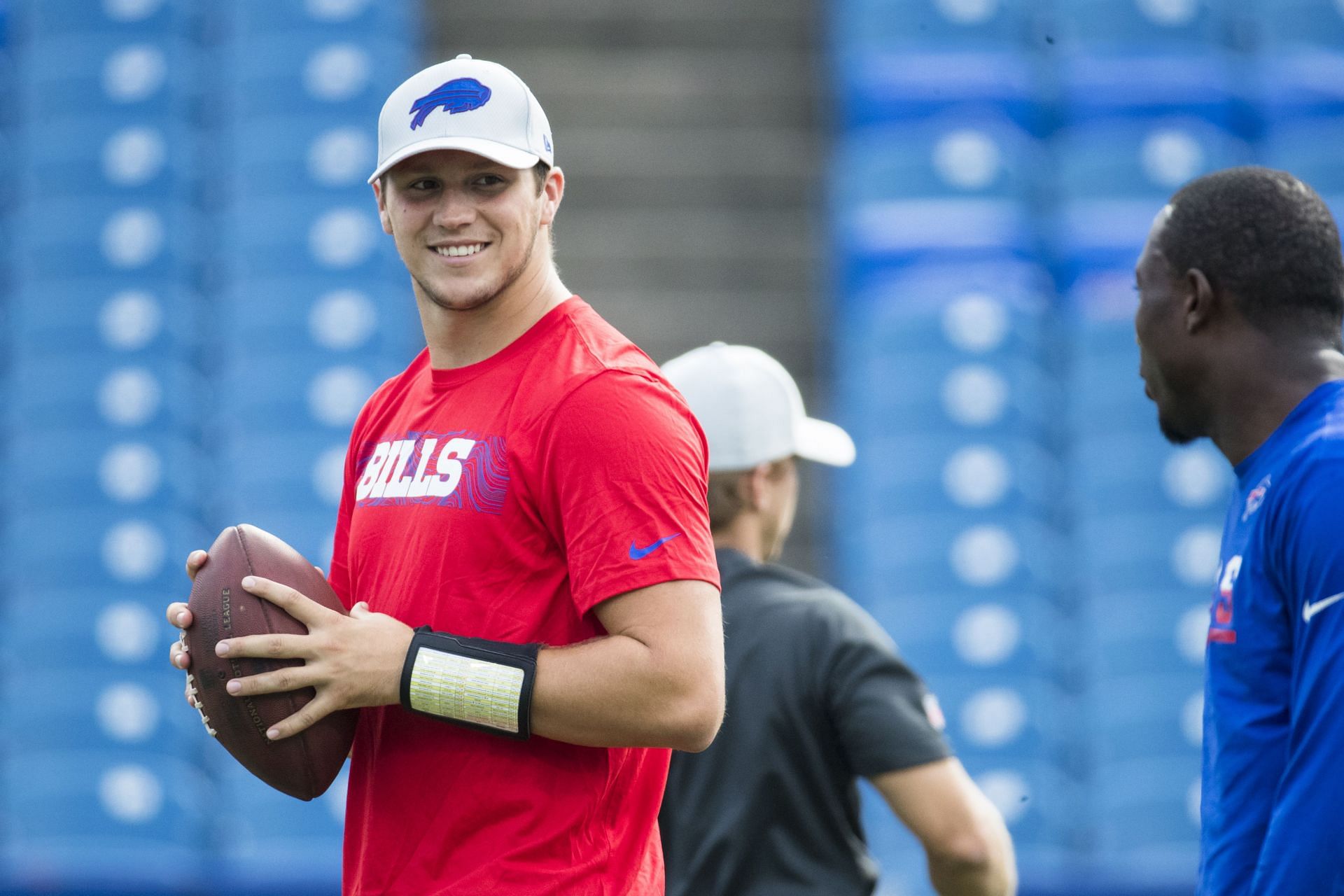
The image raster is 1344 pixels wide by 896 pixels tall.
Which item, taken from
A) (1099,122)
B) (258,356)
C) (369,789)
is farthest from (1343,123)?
(369,789)

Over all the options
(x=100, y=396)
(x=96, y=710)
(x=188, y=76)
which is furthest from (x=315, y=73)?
(x=96, y=710)

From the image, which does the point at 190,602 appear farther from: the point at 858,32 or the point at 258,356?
the point at 858,32

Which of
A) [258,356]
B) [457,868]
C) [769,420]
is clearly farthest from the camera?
[258,356]

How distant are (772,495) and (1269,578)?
1173 mm

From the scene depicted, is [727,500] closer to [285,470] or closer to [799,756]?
[799,756]

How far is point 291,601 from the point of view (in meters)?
1.97

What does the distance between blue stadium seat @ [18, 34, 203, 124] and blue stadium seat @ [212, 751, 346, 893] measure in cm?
342

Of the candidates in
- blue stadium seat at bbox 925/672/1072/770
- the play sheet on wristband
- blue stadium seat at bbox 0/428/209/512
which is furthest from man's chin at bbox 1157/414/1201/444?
blue stadium seat at bbox 0/428/209/512

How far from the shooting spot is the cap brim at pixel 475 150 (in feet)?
6.75

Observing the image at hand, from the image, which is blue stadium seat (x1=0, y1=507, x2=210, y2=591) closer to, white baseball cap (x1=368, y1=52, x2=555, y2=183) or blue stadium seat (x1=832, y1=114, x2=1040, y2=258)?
blue stadium seat (x1=832, y1=114, x2=1040, y2=258)

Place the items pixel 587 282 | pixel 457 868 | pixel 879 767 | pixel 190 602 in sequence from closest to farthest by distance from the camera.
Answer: pixel 457 868 < pixel 190 602 < pixel 879 767 < pixel 587 282

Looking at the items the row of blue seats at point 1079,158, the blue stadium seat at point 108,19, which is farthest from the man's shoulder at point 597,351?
the blue stadium seat at point 108,19

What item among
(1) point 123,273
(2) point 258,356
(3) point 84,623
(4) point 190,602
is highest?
(1) point 123,273

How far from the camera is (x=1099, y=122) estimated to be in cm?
776
